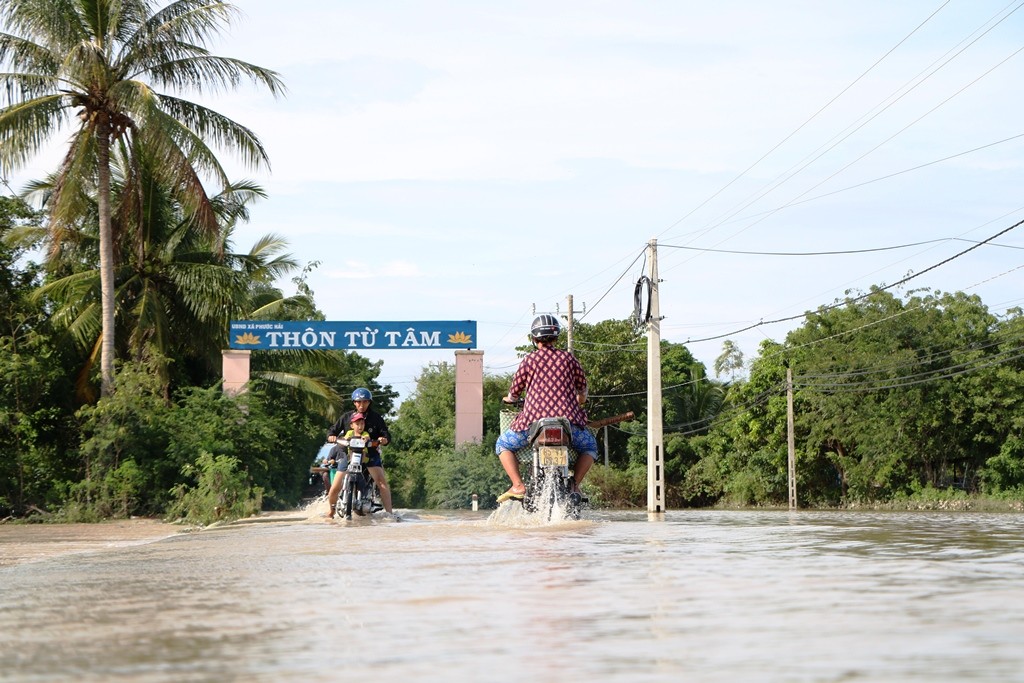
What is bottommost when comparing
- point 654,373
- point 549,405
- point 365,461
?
point 365,461

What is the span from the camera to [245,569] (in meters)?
7.44

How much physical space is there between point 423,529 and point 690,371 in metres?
59.1

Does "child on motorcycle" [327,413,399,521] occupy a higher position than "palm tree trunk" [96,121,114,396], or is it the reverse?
"palm tree trunk" [96,121,114,396]

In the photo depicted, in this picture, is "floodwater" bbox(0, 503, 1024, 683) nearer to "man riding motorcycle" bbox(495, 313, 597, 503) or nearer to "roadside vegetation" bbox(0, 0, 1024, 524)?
"man riding motorcycle" bbox(495, 313, 597, 503)

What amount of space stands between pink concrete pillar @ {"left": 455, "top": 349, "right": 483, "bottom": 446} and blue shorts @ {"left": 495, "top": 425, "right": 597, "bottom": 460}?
20.9 metres

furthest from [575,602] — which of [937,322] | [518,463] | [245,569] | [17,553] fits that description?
[937,322]

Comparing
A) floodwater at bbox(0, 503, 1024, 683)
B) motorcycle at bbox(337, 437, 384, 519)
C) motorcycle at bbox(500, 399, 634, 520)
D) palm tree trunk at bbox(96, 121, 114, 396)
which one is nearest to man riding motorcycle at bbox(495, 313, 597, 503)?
motorcycle at bbox(500, 399, 634, 520)

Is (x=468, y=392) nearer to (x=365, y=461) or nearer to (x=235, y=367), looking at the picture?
(x=235, y=367)

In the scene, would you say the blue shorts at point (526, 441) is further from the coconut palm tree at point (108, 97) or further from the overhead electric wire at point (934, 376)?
the overhead electric wire at point (934, 376)

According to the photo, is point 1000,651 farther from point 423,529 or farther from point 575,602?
point 423,529

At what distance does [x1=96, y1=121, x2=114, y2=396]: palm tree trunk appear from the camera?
24.7 metres

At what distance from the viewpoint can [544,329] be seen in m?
11.5

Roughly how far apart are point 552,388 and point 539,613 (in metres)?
6.10

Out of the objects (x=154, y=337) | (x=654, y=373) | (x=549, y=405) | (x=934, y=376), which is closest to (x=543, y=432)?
(x=549, y=405)
